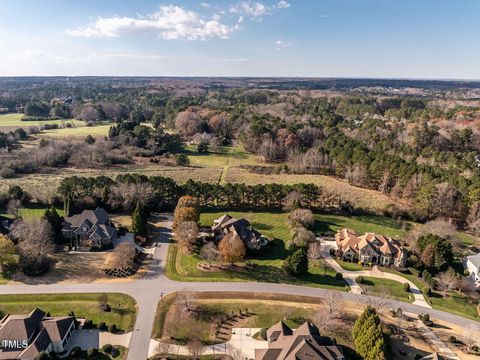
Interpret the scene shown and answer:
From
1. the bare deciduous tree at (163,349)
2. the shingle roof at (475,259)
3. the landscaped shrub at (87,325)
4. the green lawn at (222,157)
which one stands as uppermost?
the green lawn at (222,157)

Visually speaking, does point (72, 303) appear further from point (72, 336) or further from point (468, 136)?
point (468, 136)

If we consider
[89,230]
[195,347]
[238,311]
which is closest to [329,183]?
[238,311]

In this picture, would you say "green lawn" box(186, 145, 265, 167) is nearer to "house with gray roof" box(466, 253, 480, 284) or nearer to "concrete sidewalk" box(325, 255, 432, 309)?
"concrete sidewalk" box(325, 255, 432, 309)

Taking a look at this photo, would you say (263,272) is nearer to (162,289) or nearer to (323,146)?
(162,289)

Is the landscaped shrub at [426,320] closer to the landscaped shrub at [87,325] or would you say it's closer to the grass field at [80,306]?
the grass field at [80,306]

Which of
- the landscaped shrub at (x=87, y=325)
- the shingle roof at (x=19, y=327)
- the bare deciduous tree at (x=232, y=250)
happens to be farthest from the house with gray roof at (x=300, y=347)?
the shingle roof at (x=19, y=327)

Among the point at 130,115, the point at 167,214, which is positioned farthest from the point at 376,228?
the point at 130,115
